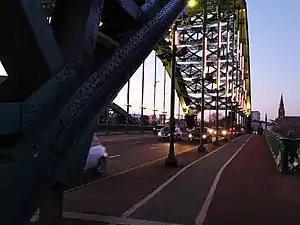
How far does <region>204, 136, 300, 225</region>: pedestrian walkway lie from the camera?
25.7ft

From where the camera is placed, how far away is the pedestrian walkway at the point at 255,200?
25.7ft

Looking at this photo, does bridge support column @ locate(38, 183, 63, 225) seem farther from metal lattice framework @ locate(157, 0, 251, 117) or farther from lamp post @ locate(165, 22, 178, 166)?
metal lattice framework @ locate(157, 0, 251, 117)

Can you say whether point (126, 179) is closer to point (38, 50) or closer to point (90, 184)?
point (90, 184)

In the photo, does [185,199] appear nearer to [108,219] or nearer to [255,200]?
[255,200]

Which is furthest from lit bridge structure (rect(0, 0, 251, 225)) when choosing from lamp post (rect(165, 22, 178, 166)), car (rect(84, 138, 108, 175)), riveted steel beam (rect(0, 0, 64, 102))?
lamp post (rect(165, 22, 178, 166))

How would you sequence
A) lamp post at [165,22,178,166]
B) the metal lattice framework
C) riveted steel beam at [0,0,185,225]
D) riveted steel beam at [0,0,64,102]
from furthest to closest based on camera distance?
the metal lattice framework → lamp post at [165,22,178,166] → riveted steel beam at [0,0,64,102] → riveted steel beam at [0,0,185,225]

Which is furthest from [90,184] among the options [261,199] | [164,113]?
[164,113]

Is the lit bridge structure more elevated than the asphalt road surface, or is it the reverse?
the lit bridge structure

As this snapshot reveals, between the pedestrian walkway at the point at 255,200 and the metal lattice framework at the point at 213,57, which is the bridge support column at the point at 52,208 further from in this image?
the metal lattice framework at the point at 213,57

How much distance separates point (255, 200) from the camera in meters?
9.84

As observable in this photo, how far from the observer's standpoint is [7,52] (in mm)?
3844

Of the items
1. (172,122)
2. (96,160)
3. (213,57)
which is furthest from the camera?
(213,57)

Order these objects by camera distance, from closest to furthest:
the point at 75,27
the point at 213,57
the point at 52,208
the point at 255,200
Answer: the point at 75,27 < the point at 52,208 < the point at 255,200 < the point at 213,57

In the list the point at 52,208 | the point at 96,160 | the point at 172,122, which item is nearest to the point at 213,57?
the point at 172,122
